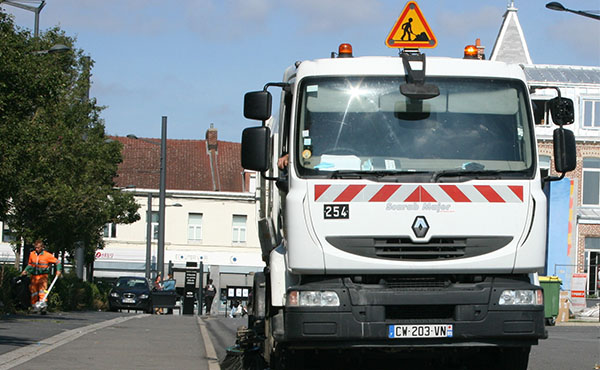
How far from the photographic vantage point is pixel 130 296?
39062mm

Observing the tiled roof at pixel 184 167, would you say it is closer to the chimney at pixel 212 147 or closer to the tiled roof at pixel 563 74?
the chimney at pixel 212 147

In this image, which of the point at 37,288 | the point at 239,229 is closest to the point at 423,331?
the point at 37,288

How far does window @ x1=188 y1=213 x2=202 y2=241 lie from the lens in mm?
65938

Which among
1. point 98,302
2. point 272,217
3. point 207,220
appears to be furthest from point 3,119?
point 207,220

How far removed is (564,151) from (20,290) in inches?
610

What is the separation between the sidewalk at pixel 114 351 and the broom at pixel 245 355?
0.33 meters

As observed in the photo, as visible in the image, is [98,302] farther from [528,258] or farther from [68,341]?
[528,258]

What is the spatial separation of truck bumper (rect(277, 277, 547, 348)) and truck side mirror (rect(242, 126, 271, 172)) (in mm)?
1315

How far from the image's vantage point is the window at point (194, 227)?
65.9m

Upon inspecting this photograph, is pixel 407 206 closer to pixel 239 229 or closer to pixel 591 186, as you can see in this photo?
pixel 591 186

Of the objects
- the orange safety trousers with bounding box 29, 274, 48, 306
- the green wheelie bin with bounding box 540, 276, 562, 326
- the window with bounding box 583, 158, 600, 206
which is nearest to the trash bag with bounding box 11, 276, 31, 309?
the orange safety trousers with bounding box 29, 274, 48, 306

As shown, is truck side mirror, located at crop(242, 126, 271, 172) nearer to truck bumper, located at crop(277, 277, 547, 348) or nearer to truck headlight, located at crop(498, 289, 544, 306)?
truck bumper, located at crop(277, 277, 547, 348)

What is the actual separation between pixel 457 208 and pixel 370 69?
1.55 metres

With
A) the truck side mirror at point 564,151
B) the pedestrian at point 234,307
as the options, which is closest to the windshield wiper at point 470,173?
the truck side mirror at point 564,151
